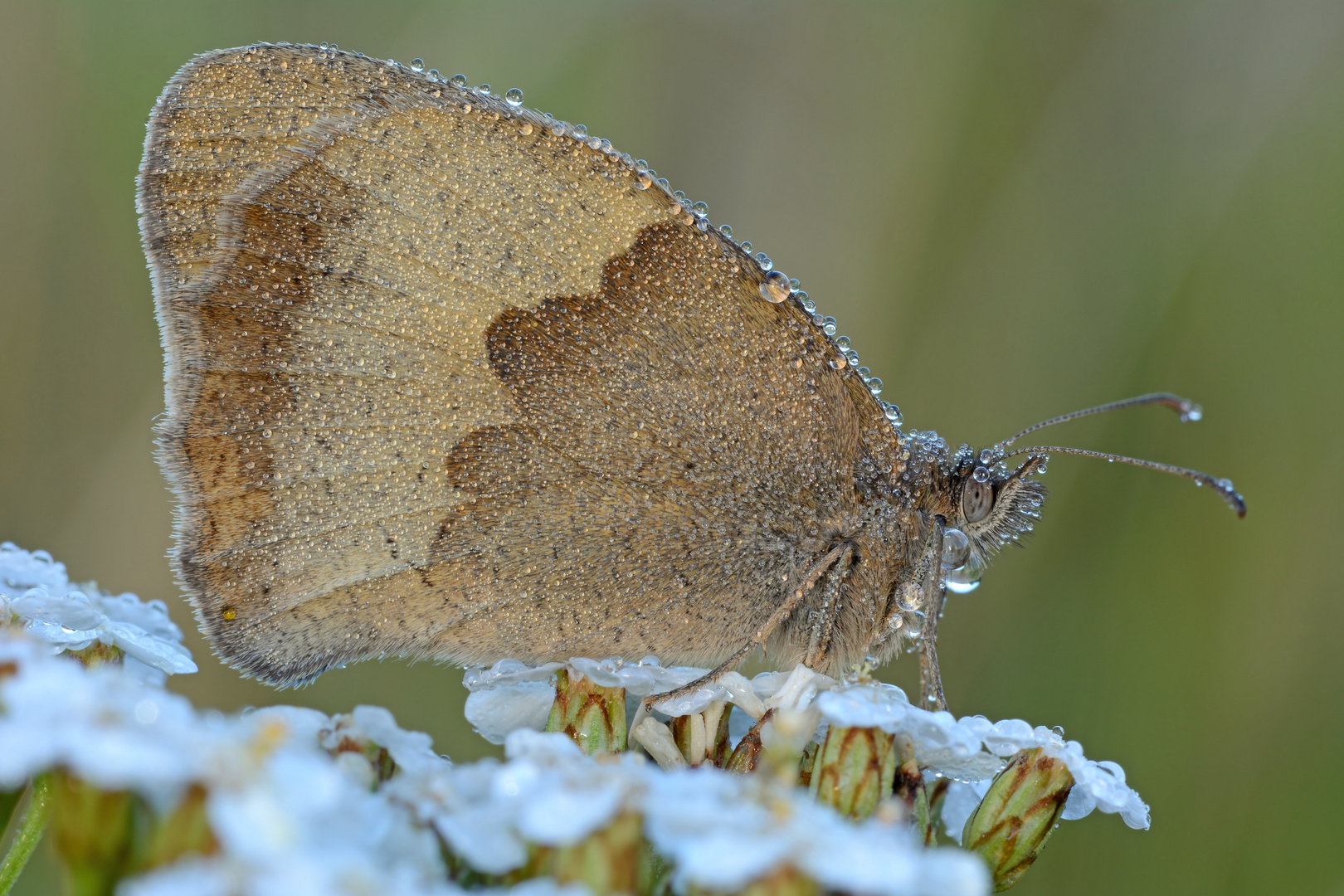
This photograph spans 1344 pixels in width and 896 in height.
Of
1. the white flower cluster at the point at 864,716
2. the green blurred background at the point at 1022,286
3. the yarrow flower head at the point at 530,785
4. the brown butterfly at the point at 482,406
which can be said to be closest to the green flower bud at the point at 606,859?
the yarrow flower head at the point at 530,785

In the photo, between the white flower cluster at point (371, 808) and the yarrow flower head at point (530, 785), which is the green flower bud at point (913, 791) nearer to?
the yarrow flower head at point (530, 785)

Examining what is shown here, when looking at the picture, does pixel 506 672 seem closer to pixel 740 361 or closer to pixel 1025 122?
pixel 740 361

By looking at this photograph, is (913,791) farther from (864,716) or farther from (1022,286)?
(1022,286)

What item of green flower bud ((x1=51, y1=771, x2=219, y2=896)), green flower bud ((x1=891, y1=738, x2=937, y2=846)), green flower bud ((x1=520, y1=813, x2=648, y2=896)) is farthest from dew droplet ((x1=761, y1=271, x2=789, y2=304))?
green flower bud ((x1=51, y1=771, x2=219, y2=896))

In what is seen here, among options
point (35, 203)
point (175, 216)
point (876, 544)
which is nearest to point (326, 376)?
point (175, 216)

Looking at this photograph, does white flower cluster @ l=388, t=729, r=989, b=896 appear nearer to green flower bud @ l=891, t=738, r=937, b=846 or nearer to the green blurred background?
green flower bud @ l=891, t=738, r=937, b=846
